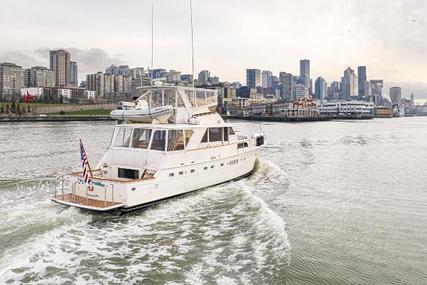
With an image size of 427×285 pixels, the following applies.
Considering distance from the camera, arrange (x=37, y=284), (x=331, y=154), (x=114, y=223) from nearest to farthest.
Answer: (x=37, y=284), (x=114, y=223), (x=331, y=154)

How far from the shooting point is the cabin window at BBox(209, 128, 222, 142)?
18203 mm

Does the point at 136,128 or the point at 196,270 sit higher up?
the point at 136,128

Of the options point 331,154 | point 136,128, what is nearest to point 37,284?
point 136,128

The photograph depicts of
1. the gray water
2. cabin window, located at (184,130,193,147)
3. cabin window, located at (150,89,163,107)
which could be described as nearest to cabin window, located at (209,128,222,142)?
cabin window, located at (184,130,193,147)

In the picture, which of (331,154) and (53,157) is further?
(331,154)

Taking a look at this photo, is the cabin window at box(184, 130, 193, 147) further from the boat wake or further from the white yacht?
the boat wake

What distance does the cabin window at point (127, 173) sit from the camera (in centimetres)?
1544

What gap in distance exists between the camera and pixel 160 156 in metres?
15.1

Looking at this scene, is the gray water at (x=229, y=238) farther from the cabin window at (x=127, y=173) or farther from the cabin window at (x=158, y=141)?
the cabin window at (x=158, y=141)

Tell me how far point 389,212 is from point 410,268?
17.4ft

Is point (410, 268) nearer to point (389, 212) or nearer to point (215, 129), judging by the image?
point (389, 212)

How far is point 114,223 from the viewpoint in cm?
1230

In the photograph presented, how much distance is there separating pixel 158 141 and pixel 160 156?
880 mm

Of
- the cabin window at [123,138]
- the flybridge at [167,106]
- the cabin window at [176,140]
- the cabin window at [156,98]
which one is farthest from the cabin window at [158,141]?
the cabin window at [156,98]
